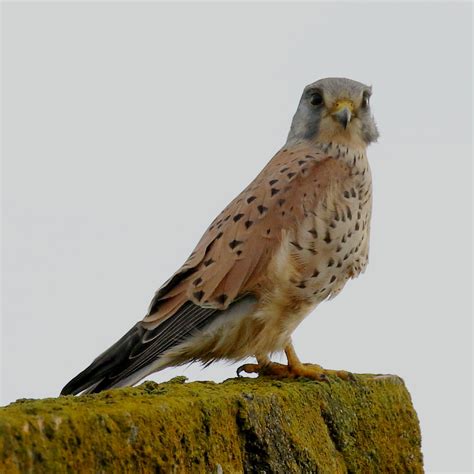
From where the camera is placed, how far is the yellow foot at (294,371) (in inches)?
178

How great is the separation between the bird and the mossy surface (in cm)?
52

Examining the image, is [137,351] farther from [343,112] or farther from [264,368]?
[343,112]

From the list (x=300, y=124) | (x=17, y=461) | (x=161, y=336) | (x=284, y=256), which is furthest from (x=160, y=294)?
(x=17, y=461)

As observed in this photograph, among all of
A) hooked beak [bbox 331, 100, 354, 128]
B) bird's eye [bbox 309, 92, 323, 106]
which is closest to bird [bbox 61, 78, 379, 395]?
hooked beak [bbox 331, 100, 354, 128]

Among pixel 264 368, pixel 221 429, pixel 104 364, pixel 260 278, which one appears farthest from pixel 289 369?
pixel 221 429

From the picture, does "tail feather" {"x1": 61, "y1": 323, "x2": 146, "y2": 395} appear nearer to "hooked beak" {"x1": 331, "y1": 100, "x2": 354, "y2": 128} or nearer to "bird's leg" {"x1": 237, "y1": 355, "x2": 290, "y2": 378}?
"bird's leg" {"x1": 237, "y1": 355, "x2": 290, "y2": 378}

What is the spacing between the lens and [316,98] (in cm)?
582

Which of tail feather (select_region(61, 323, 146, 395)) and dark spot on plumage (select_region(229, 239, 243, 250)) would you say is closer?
tail feather (select_region(61, 323, 146, 395))

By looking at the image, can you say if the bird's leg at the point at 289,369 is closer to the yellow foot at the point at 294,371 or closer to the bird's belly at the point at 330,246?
the yellow foot at the point at 294,371

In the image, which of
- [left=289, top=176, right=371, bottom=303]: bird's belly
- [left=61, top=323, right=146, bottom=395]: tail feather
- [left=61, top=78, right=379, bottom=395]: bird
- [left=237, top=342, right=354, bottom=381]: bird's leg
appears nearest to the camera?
[left=61, top=323, right=146, bottom=395]: tail feather

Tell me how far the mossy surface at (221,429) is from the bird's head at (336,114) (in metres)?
1.67

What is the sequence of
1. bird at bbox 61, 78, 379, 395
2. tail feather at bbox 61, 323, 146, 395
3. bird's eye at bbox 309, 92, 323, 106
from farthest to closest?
bird's eye at bbox 309, 92, 323, 106 < bird at bbox 61, 78, 379, 395 < tail feather at bbox 61, 323, 146, 395

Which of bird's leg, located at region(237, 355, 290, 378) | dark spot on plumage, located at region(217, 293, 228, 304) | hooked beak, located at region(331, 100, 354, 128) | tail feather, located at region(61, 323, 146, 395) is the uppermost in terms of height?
hooked beak, located at region(331, 100, 354, 128)

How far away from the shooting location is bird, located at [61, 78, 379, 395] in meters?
4.94
